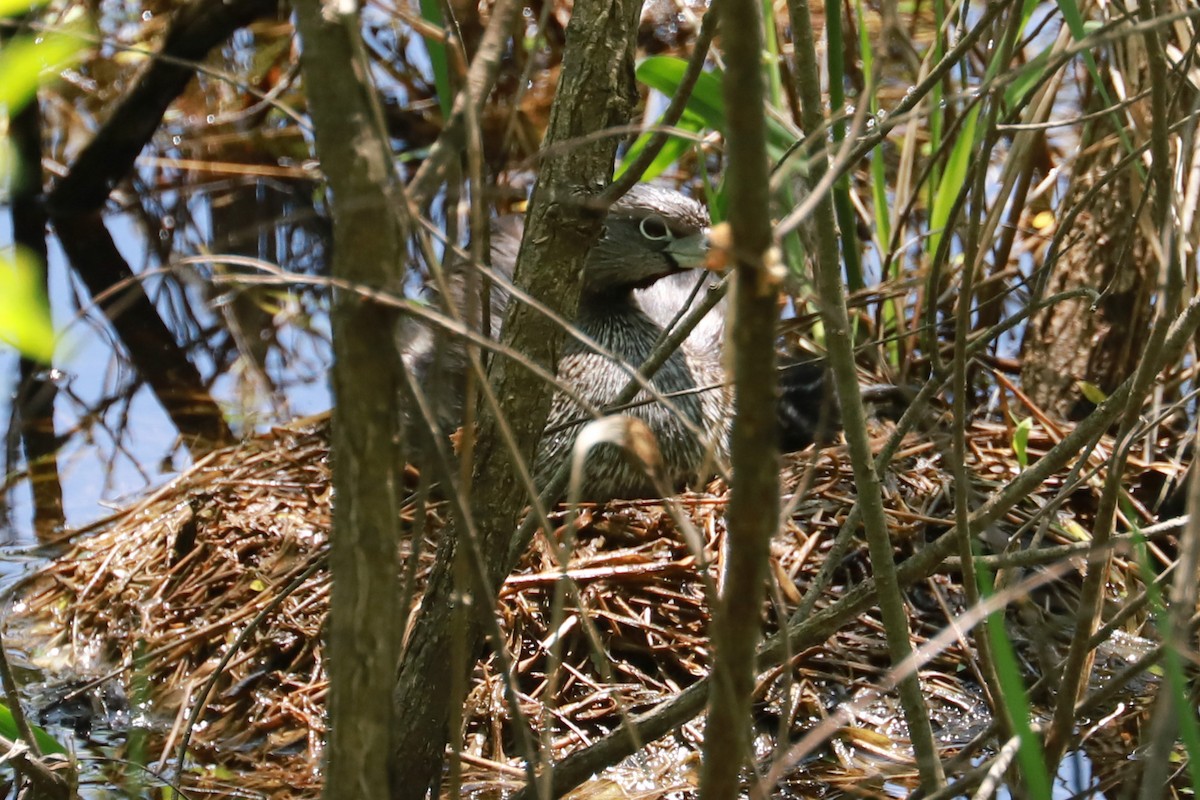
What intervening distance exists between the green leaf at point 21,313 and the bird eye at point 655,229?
263 centimetres

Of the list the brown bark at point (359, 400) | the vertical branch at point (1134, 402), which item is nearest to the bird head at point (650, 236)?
the vertical branch at point (1134, 402)

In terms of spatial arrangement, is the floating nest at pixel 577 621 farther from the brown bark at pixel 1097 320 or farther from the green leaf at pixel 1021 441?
the brown bark at pixel 1097 320

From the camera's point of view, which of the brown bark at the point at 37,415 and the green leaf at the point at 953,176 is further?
the brown bark at the point at 37,415

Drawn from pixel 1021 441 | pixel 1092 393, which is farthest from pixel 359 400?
pixel 1092 393

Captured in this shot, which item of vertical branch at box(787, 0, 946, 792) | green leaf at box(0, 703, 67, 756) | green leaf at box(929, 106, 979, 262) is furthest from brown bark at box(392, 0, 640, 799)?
green leaf at box(929, 106, 979, 262)

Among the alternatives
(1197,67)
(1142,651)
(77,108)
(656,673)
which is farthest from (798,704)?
(77,108)

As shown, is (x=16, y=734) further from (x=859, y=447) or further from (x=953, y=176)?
(x=953, y=176)

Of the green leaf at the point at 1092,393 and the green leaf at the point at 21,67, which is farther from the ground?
the green leaf at the point at 21,67

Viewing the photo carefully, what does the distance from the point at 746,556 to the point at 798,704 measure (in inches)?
61.4

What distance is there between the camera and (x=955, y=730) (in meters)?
2.55

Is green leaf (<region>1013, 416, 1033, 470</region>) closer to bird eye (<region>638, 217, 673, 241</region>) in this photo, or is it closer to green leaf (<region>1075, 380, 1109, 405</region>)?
green leaf (<region>1075, 380, 1109, 405</region>)

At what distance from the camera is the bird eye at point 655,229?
144 inches

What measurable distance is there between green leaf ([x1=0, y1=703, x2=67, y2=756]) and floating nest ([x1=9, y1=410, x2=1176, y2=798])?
221 millimetres

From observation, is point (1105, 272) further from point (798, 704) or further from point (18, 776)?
point (18, 776)
